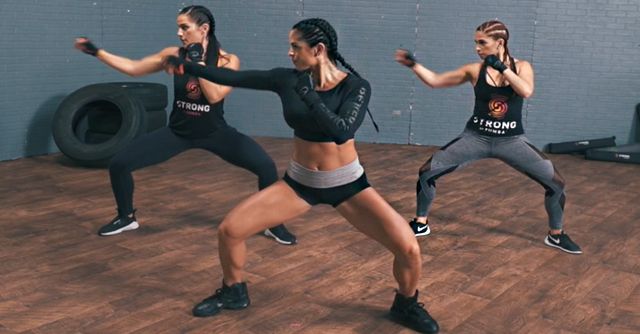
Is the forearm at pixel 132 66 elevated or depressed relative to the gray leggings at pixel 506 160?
elevated

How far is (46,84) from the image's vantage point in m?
7.72

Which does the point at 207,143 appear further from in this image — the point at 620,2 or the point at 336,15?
the point at 620,2

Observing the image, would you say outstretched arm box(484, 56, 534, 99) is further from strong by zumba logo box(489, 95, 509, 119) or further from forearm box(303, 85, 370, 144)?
A: forearm box(303, 85, 370, 144)

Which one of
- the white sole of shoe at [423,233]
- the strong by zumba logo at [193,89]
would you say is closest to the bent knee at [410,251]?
the white sole of shoe at [423,233]

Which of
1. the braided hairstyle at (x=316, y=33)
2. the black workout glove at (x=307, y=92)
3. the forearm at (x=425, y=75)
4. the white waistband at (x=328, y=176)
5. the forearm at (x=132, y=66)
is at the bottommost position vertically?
the white waistband at (x=328, y=176)

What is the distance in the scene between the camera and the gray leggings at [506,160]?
482 cm

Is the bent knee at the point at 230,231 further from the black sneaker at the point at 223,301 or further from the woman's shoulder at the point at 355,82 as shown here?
the woman's shoulder at the point at 355,82

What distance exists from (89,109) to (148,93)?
0.68 meters

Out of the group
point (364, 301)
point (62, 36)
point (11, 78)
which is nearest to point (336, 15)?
point (62, 36)

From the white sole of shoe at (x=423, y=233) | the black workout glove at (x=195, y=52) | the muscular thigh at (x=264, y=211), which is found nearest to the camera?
the muscular thigh at (x=264, y=211)

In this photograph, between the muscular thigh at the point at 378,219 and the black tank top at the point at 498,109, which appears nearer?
the muscular thigh at the point at 378,219

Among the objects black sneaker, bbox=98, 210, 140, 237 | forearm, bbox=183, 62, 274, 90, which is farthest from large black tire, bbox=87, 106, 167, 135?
forearm, bbox=183, 62, 274, 90

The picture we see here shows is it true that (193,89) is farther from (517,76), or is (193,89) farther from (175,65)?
(517,76)

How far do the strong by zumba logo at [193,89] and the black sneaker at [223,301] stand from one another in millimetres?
1544
